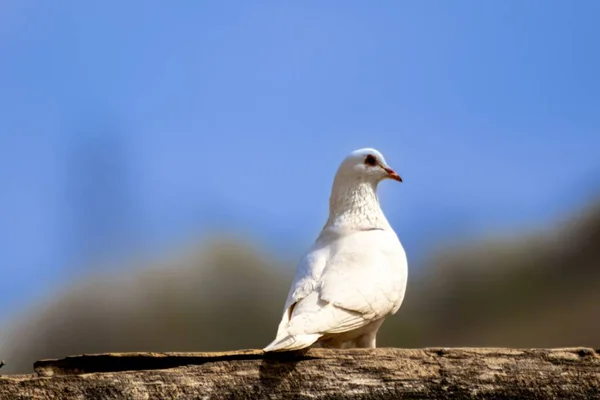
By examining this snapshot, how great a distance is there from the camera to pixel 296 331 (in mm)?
3699

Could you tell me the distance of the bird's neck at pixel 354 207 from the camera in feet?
16.1

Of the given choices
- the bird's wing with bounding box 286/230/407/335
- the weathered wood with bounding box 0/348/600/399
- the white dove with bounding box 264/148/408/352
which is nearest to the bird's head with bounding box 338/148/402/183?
the white dove with bounding box 264/148/408/352

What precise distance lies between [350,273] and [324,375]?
80 cm

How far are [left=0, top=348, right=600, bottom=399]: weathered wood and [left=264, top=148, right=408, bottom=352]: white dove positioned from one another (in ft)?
0.52

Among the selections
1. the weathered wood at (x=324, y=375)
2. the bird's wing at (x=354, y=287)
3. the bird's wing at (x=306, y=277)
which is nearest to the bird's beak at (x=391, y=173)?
the bird's wing at (x=354, y=287)

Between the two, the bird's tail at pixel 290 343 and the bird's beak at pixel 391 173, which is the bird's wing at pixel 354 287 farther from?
the bird's beak at pixel 391 173

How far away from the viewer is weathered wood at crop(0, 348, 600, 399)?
360cm

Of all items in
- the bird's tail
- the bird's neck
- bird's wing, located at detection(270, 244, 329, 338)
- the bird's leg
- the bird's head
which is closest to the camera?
the bird's tail

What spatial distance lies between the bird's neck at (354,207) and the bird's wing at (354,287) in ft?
0.33

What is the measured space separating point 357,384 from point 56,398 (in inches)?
48.6

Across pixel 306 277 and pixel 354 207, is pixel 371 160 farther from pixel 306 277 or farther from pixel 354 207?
pixel 306 277

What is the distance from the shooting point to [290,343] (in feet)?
11.8

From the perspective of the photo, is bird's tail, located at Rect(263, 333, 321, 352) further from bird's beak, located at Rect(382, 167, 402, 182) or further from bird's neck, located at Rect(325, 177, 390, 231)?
bird's beak, located at Rect(382, 167, 402, 182)

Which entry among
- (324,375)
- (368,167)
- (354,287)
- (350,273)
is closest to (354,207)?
(368,167)
